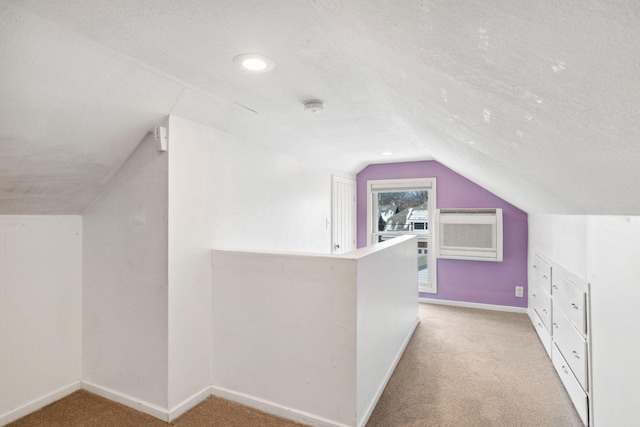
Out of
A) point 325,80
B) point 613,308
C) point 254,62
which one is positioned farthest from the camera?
point 325,80

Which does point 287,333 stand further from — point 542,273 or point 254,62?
point 542,273

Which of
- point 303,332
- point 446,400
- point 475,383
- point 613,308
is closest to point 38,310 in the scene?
point 303,332

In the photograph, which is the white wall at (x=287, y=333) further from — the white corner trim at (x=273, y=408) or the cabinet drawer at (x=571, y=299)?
the cabinet drawer at (x=571, y=299)

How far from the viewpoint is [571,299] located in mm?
2189

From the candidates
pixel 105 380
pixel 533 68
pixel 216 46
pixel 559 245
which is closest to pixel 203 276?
pixel 105 380

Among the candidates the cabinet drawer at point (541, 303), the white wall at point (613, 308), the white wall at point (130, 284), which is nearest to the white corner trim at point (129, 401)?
the white wall at point (130, 284)

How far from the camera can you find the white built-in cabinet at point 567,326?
6.34 ft

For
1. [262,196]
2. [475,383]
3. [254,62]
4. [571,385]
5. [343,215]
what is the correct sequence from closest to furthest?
[254,62] → [571,385] → [475,383] → [262,196] → [343,215]

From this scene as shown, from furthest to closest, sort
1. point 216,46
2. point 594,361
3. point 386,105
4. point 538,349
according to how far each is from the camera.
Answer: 1. point 538,349
2. point 386,105
3. point 594,361
4. point 216,46

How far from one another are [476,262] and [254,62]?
3968 millimetres

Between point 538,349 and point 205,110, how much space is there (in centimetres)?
349

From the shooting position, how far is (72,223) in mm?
2428

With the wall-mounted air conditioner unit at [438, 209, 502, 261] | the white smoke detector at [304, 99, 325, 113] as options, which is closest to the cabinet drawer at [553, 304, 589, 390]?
the wall-mounted air conditioner unit at [438, 209, 502, 261]

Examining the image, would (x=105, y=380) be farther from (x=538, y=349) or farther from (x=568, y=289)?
(x=538, y=349)
